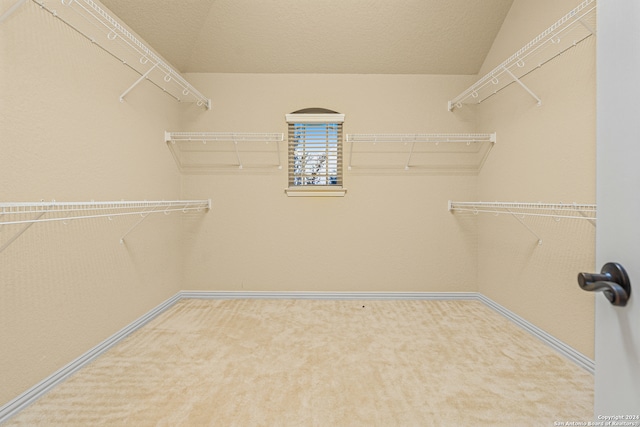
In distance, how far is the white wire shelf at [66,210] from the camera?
3.93 feet

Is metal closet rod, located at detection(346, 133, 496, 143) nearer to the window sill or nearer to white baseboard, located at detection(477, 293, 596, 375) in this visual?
the window sill

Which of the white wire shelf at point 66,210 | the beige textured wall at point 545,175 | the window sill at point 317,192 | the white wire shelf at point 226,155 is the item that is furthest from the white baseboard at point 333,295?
the white wire shelf at point 226,155

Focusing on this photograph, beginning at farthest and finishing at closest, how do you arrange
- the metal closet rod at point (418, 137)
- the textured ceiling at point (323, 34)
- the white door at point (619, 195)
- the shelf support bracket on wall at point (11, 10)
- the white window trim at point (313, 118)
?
the white window trim at point (313, 118)
the metal closet rod at point (418, 137)
the textured ceiling at point (323, 34)
the shelf support bracket on wall at point (11, 10)
the white door at point (619, 195)

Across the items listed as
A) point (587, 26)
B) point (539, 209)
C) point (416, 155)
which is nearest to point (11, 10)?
point (587, 26)

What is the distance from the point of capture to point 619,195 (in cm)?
50

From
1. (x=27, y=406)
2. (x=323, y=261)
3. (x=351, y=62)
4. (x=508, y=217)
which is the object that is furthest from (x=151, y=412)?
(x=351, y=62)

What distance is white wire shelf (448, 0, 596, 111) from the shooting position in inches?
66.0

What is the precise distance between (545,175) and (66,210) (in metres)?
2.76

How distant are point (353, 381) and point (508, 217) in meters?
1.88

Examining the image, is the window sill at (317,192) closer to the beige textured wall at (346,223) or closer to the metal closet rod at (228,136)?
the beige textured wall at (346,223)

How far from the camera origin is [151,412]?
4.55ft

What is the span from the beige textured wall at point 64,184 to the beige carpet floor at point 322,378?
26 centimetres

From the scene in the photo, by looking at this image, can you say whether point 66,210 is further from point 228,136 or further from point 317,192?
point 317,192

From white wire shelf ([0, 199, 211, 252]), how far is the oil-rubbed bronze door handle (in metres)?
1.61
